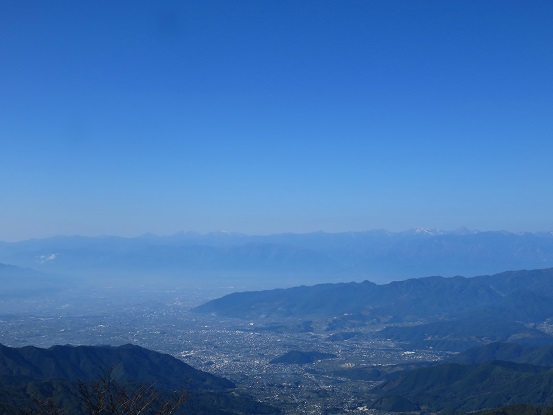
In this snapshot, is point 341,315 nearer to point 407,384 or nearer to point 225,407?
point 407,384

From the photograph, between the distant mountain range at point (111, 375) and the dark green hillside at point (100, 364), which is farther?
the dark green hillside at point (100, 364)

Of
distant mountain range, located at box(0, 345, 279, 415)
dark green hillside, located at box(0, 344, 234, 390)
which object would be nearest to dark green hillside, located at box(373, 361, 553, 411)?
distant mountain range, located at box(0, 345, 279, 415)

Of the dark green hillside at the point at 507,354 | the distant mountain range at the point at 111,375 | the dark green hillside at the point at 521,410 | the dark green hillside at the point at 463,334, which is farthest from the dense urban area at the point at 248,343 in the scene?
the dark green hillside at the point at 521,410

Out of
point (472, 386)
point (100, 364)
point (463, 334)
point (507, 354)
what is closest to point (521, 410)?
point (472, 386)

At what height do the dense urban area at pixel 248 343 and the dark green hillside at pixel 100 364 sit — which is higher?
the dark green hillside at pixel 100 364

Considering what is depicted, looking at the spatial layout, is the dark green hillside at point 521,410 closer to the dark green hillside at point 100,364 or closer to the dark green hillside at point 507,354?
the dark green hillside at point 100,364

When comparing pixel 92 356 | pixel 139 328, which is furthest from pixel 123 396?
pixel 139 328
